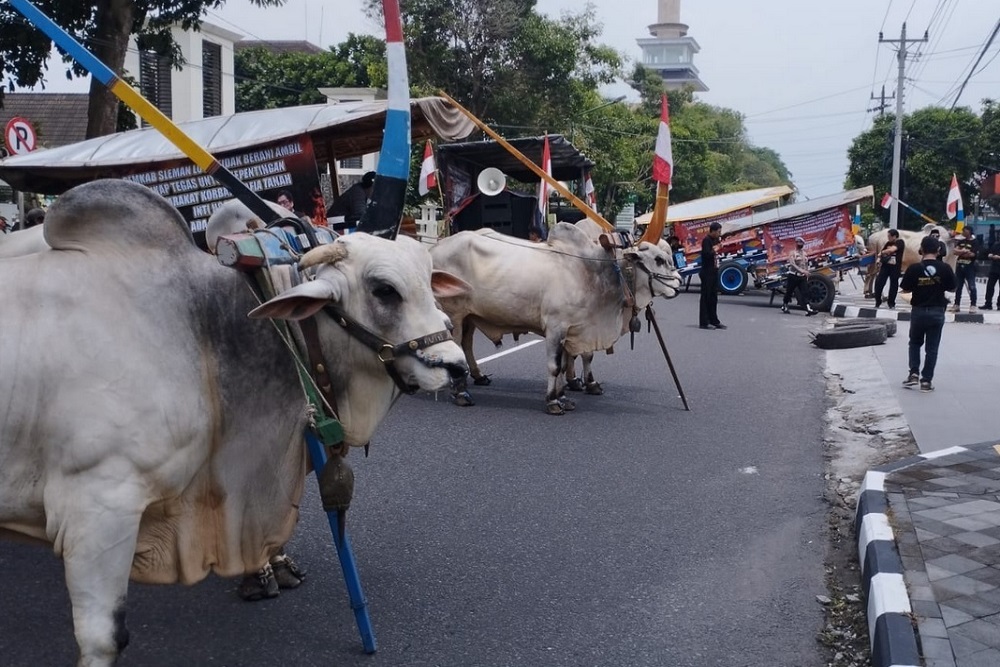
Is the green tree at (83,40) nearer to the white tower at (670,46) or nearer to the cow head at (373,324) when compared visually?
the cow head at (373,324)

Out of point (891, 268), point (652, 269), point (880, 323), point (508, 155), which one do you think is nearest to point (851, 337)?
point (880, 323)

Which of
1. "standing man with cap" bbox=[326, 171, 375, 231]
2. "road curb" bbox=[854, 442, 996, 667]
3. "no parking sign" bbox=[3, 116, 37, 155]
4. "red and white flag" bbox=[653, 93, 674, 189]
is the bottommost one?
"road curb" bbox=[854, 442, 996, 667]

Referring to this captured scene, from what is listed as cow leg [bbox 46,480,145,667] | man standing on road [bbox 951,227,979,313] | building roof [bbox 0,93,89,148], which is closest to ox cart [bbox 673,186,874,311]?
man standing on road [bbox 951,227,979,313]

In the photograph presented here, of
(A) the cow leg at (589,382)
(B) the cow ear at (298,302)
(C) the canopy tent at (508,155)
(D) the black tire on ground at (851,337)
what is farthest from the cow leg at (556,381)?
(D) the black tire on ground at (851,337)

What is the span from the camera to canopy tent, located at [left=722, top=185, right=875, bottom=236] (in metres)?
20.8

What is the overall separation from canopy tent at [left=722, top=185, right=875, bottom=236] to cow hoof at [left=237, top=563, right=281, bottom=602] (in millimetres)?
18318

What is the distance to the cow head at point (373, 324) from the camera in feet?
10.4

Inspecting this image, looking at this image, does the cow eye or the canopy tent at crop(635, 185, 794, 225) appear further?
the canopy tent at crop(635, 185, 794, 225)

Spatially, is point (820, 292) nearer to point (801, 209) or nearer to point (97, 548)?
point (801, 209)

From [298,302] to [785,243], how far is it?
1934 centimetres

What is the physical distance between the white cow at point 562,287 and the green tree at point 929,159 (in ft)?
121

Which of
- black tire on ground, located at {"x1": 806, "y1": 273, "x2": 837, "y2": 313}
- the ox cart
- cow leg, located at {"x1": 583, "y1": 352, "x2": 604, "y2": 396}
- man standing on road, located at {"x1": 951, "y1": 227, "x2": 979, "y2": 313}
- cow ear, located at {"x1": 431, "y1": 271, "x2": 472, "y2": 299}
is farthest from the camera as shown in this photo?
the ox cart

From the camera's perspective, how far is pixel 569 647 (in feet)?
13.1

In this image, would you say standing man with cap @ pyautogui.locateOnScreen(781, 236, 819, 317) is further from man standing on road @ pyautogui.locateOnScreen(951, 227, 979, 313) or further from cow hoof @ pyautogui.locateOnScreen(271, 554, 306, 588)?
cow hoof @ pyautogui.locateOnScreen(271, 554, 306, 588)
